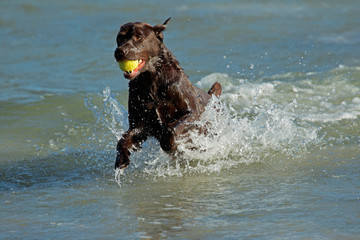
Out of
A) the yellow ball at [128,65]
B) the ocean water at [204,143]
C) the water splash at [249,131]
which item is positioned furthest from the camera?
the water splash at [249,131]

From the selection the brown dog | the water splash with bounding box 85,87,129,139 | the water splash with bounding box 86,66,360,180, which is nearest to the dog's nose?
the brown dog

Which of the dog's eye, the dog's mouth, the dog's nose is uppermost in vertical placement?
the dog's eye

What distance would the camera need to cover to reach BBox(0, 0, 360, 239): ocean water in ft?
15.6

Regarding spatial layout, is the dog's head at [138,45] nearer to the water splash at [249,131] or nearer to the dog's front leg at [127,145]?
the dog's front leg at [127,145]

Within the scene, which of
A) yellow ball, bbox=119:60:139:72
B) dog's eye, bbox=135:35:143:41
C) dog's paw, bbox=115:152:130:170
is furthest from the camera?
dog's paw, bbox=115:152:130:170

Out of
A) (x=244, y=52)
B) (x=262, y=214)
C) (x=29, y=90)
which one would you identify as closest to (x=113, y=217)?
(x=262, y=214)

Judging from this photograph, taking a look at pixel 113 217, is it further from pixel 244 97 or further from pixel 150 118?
pixel 244 97

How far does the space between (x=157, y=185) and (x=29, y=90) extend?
20.0 feet

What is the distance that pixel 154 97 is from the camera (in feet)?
20.5

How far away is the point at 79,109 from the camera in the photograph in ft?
32.2

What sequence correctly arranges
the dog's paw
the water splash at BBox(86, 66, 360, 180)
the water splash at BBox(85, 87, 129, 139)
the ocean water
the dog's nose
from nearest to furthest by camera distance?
the ocean water, the dog's nose, the dog's paw, the water splash at BBox(86, 66, 360, 180), the water splash at BBox(85, 87, 129, 139)

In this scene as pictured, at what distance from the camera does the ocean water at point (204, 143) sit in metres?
4.77

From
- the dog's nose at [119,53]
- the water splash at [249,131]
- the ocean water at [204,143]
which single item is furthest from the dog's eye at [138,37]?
the ocean water at [204,143]

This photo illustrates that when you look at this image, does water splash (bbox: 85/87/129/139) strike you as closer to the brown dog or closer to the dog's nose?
the brown dog
